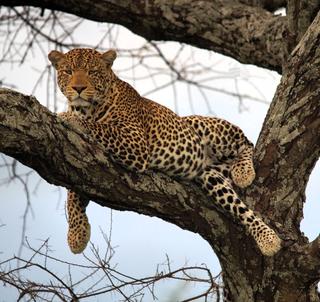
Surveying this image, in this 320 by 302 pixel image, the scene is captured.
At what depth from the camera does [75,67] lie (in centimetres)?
570

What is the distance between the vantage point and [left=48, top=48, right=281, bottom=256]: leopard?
5.44 m

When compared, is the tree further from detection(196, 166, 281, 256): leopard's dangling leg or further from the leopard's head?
the leopard's head

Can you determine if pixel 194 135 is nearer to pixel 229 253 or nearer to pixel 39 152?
pixel 229 253

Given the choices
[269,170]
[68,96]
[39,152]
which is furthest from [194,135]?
[39,152]

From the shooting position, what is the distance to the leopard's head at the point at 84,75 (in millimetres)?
5543

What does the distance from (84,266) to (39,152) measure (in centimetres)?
103

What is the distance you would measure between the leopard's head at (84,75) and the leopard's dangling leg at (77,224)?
599 millimetres

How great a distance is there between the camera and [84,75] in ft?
18.4

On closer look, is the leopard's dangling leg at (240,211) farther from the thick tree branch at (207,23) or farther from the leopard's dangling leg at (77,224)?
the thick tree branch at (207,23)

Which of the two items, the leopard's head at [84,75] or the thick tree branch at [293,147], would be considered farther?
the thick tree branch at [293,147]

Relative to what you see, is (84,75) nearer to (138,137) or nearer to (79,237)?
(138,137)

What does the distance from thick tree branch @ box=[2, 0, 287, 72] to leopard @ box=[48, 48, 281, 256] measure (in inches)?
60.6

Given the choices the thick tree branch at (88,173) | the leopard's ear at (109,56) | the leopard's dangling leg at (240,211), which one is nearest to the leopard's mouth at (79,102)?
the leopard's ear at (109,56)

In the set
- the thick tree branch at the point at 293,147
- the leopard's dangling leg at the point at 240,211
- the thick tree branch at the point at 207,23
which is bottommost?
the leopard's dangling leg at the point at 240,211
